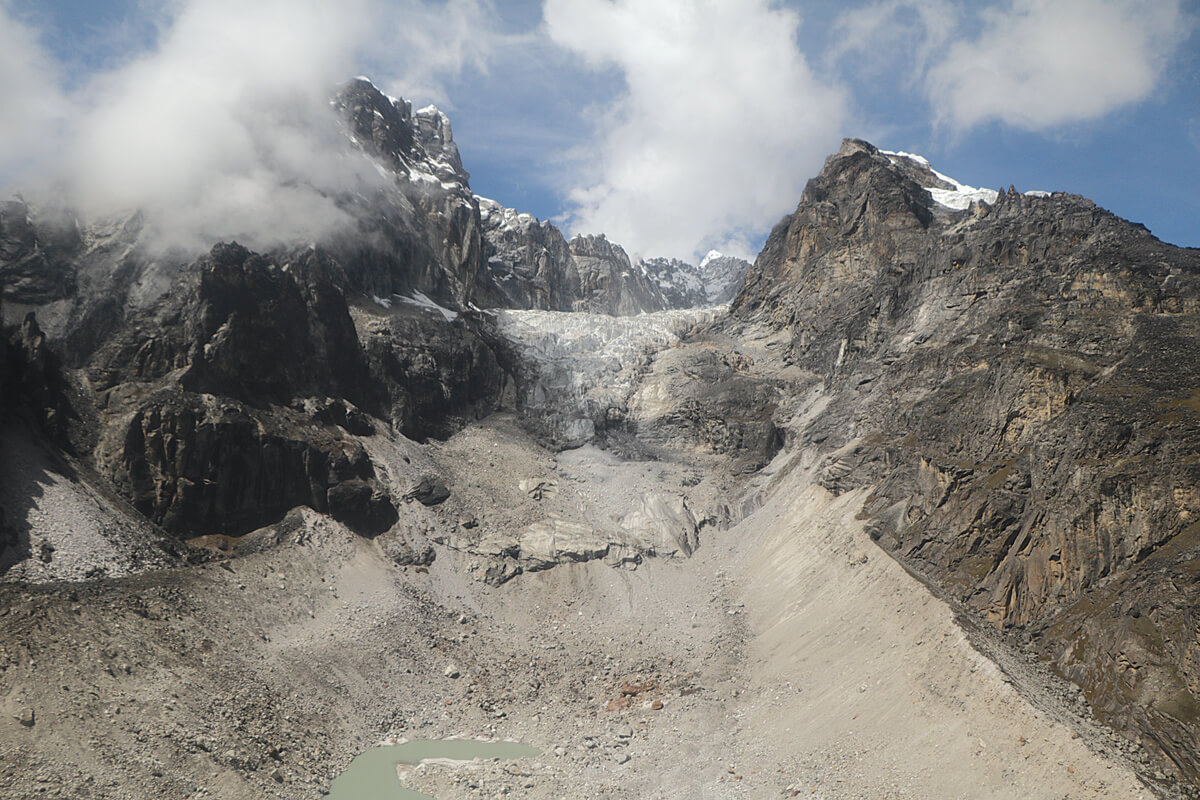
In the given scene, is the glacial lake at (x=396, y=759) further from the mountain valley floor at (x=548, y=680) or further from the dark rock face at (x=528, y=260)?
the dark rock face at (x=528, y=260)

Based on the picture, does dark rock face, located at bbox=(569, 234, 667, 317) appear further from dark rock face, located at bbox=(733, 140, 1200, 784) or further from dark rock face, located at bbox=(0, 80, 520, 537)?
dark rock face, located at bbox=(733, 140, 1200, 784)

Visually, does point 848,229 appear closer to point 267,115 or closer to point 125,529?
point 267,115

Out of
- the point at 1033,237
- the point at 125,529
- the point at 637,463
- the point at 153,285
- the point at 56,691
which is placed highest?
the point at 1033,237

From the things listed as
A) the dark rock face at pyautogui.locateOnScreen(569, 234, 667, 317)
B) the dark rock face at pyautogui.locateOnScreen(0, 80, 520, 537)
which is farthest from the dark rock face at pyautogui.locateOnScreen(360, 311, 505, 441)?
the dark rock face at pyautogui.locateOnScreen(569, 234, 667, 317)

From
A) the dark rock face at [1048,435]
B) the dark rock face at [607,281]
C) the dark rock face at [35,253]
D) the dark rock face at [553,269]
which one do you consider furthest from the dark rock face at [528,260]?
the dark rock face at [35,253]

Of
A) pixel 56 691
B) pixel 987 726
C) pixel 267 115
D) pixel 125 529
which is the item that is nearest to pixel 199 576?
pixel 125 529

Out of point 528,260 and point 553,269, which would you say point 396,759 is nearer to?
point 528,260
